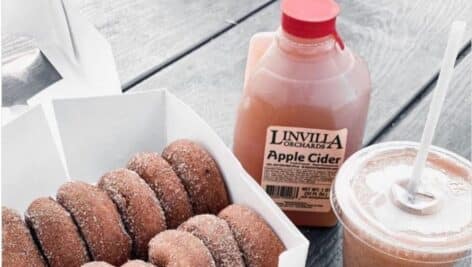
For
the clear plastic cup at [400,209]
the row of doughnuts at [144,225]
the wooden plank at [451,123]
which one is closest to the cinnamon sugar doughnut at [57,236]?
the row of doughnuts at [144,225]

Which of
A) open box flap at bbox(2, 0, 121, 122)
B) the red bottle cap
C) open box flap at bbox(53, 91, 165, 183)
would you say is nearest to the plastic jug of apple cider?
the red bottle cap

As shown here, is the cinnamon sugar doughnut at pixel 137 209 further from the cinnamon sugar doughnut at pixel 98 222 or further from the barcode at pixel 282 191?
the barcode at pixel 282 191

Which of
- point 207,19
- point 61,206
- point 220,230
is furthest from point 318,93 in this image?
point 207,19

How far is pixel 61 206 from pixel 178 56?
375 millimetres

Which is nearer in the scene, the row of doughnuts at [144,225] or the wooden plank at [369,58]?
the row of doughnuts at [144,225]

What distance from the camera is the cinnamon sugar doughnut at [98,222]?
27.7 inches

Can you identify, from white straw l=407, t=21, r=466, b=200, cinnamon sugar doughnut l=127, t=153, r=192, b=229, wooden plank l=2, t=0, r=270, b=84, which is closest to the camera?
white straw l=407, t=21, r=466, b=200

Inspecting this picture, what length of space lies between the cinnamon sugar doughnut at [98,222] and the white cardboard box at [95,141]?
0.27 ft

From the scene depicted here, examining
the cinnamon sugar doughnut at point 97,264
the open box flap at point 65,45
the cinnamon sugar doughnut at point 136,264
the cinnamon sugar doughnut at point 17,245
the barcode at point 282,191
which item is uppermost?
the open box flap at point 65,45

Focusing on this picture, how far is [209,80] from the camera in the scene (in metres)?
1.02

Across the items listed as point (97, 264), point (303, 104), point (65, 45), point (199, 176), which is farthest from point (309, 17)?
point (65, 45)

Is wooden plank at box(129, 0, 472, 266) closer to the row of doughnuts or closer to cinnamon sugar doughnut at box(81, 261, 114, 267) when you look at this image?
the row of doughnuts

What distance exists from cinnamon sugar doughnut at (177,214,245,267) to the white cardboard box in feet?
0.14

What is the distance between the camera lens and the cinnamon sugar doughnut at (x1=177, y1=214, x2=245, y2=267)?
696mm
